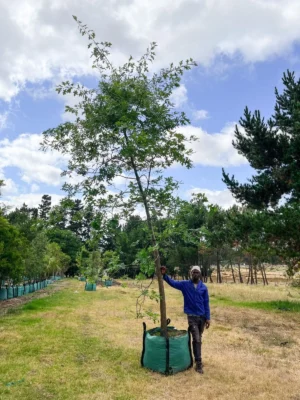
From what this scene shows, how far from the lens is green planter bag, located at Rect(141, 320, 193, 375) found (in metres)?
6.11

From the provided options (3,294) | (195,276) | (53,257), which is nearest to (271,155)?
(195,276)

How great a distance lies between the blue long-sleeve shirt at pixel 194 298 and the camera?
6383 mm

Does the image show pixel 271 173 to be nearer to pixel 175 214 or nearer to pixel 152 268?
pixel 175 214

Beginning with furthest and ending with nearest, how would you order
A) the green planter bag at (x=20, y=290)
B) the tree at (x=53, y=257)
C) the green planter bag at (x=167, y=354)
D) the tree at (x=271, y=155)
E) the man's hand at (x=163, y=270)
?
the tree at (x=53, y=257)
the green planter bag at (x=20, y=290)
the tree at (x=271, y=155)
the man's hand at (x=163, y=270)
the green planter bag at (x=167, y=354)

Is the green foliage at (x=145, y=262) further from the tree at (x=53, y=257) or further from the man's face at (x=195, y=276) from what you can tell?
the tree at (x=53, y=257)

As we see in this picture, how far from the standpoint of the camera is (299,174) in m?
13.5

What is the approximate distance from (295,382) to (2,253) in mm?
13821

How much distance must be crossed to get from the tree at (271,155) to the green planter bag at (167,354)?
10721mm

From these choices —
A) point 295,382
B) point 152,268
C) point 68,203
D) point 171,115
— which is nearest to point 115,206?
point 68,203

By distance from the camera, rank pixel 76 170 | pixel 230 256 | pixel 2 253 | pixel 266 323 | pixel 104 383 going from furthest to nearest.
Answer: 1. pixel 230 256
2. pixel 2 253
3. pixel 266 323
4. pixel 76 170
5. pixel 104 383

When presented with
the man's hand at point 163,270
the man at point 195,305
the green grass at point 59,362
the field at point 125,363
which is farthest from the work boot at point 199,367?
the man's hand at point 163,270

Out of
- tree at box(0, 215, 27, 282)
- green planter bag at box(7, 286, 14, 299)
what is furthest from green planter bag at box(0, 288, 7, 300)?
tree at box(0, 215, 27, 282)

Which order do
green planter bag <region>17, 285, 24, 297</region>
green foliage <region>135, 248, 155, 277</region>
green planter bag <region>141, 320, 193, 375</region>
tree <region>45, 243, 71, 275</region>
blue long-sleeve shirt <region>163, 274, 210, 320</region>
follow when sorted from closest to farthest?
green foliage <region>135, 248, 155, 277</region>, green planter bag <region>141, 320, 193, 375</region>, blue long-sleeve shirt <region>163, 274, 210, 320</region>, green planter bag <region>17, 285, 24, 297</region>, tree <region>45, 243, 71, 275</region>

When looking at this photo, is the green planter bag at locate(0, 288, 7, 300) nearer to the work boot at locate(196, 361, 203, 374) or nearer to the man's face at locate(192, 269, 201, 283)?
the work boot at locate(196, 361, 203, 374)
